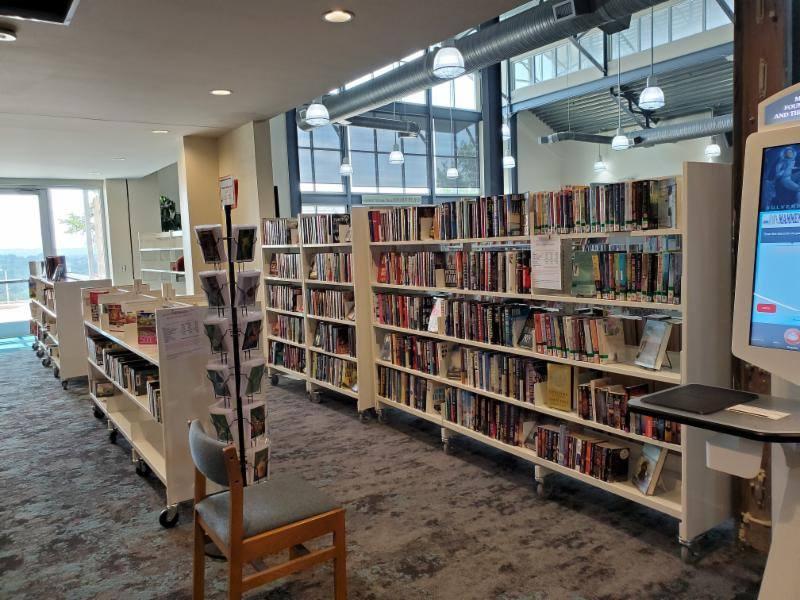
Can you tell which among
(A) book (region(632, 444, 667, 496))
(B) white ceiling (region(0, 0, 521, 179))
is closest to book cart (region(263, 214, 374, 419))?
(B) white ceiling (region(0, 0, 521, 179))

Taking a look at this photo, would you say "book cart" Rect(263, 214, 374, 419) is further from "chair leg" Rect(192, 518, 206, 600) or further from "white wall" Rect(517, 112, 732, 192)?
"white wall" Rect(517, 112, 732, 192)

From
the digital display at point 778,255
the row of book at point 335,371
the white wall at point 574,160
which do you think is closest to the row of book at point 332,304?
the row of book at point 335,371

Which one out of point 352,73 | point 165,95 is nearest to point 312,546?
point 352,73

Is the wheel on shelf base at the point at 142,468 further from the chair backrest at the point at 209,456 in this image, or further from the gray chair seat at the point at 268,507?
the chair backrest at the point at 209,456

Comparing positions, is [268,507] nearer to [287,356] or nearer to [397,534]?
[397,534]

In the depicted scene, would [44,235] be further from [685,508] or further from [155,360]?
[685,508]

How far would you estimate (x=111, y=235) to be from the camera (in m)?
11.4

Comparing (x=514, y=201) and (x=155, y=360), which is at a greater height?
(x=514, y=201)

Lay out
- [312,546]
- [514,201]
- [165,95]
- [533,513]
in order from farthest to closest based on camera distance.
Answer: [165,95] < [514,201] < [533,513] < [312,546]

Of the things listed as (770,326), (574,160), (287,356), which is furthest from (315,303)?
(574,160)

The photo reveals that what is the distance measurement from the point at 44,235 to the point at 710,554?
39.9ft

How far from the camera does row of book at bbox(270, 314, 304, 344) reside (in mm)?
5973

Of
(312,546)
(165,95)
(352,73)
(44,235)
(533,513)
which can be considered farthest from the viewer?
(44,235)

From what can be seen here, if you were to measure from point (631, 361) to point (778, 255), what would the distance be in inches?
58.7
